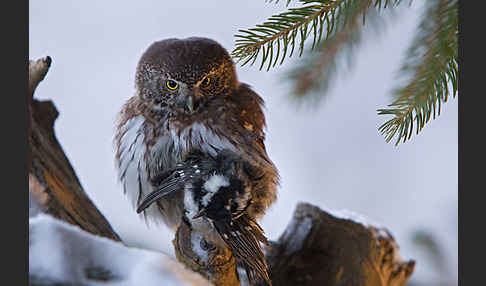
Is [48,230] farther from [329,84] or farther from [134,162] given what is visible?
[329,84]

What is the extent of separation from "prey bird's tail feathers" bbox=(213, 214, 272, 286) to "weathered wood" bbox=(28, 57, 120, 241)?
0.19 metres

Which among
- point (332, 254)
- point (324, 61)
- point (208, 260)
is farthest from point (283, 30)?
point (332, 254)

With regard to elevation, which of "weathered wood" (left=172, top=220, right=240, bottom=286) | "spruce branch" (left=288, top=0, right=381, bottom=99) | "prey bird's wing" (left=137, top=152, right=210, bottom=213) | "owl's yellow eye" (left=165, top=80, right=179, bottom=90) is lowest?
"weathered wood" (left=172, top=220, right=240, bottom=286)

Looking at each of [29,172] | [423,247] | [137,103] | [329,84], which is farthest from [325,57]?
[423,247]

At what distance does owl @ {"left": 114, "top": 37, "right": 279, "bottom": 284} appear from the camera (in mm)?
771

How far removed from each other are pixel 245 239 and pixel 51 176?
12.8 inches

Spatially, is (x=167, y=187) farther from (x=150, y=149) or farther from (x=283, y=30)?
(x=283, y=30)

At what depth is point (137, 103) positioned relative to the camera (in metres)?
0.94

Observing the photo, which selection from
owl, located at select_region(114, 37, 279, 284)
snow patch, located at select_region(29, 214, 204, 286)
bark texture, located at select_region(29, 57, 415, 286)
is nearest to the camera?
snow patch, located at select_region(29, 214, 204, 286)

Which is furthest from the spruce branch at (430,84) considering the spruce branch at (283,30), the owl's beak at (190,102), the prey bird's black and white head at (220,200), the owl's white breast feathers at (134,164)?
the owl's white breast feathers at (134,164)

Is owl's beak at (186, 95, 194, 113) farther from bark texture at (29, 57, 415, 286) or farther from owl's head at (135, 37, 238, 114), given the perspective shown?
bark texture at (29, 57, 415, 286)

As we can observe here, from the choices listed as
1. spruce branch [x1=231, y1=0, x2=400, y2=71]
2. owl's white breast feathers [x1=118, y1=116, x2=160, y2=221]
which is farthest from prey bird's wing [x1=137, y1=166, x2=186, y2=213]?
spruce branch [x1=231, y1=0, x2=400, y2=71]

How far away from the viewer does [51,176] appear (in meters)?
0.71

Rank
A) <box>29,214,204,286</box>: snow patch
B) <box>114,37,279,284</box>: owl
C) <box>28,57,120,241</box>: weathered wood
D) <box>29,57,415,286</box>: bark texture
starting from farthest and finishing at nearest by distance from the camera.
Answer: <box>29,57,415,286</box>: bark texture, <box>114,37,279,284</box>: owl, <box>28,57,120,241</box>: weathered wood, <box>29,214,204,286</box>: snow patch
